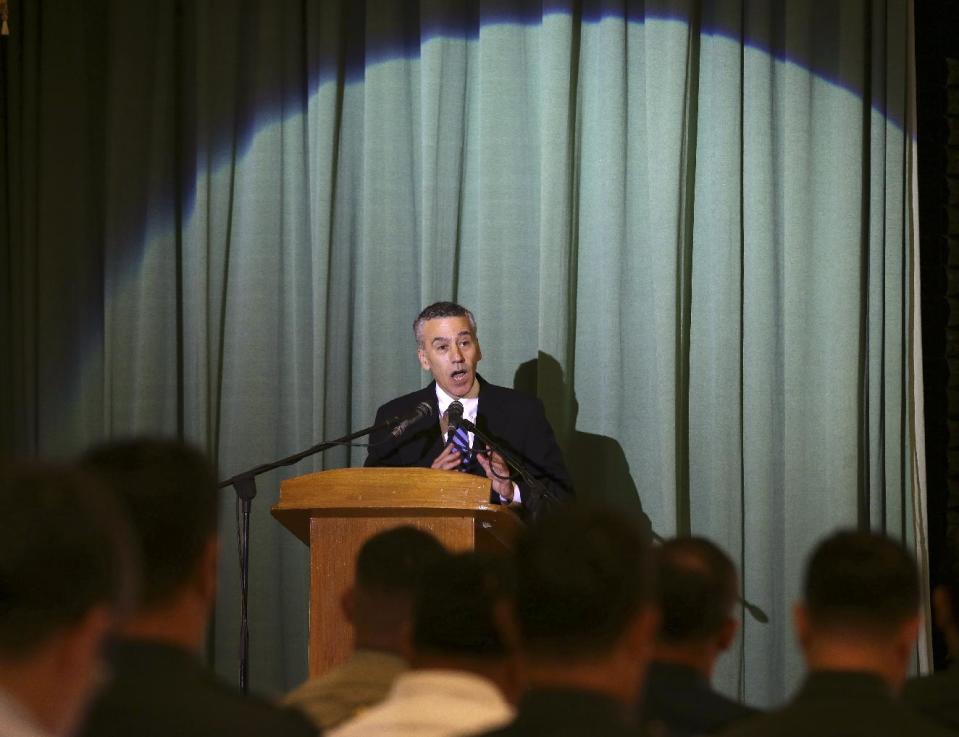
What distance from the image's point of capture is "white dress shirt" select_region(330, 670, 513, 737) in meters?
1.88

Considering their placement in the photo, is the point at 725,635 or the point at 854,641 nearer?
the point at 854,641

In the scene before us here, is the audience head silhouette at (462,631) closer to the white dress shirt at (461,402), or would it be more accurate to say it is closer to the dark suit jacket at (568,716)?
the dark suit jacket at (568,716)

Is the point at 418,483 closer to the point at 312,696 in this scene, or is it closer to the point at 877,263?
the point at 312,696

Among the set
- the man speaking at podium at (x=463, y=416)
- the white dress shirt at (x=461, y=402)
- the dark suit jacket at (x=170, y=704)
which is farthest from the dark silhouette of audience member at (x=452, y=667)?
the white dress shirt at (x=461, y=402)

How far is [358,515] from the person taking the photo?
4227 millimetres

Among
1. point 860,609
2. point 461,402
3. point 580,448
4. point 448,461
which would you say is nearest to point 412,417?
point 448,461

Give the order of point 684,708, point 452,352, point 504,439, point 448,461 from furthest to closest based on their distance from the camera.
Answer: point 452,352 < point 504,439 < point 448,461 < point 684,708

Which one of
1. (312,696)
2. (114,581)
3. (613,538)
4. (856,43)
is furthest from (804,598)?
(856,43)

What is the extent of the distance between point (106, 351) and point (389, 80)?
6.23ft

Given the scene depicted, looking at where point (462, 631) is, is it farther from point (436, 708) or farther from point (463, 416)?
point (463, 416)

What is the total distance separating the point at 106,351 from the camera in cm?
662

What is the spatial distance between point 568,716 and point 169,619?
20.3 inches

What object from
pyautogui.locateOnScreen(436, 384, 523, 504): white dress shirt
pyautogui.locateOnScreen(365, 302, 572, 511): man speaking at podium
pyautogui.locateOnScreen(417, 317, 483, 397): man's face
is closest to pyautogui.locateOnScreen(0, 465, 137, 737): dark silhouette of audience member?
pyautogui.locateOnScreen(365, 302, 572, 511): man speaking at podium

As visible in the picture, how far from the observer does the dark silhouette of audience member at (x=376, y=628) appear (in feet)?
7.19
